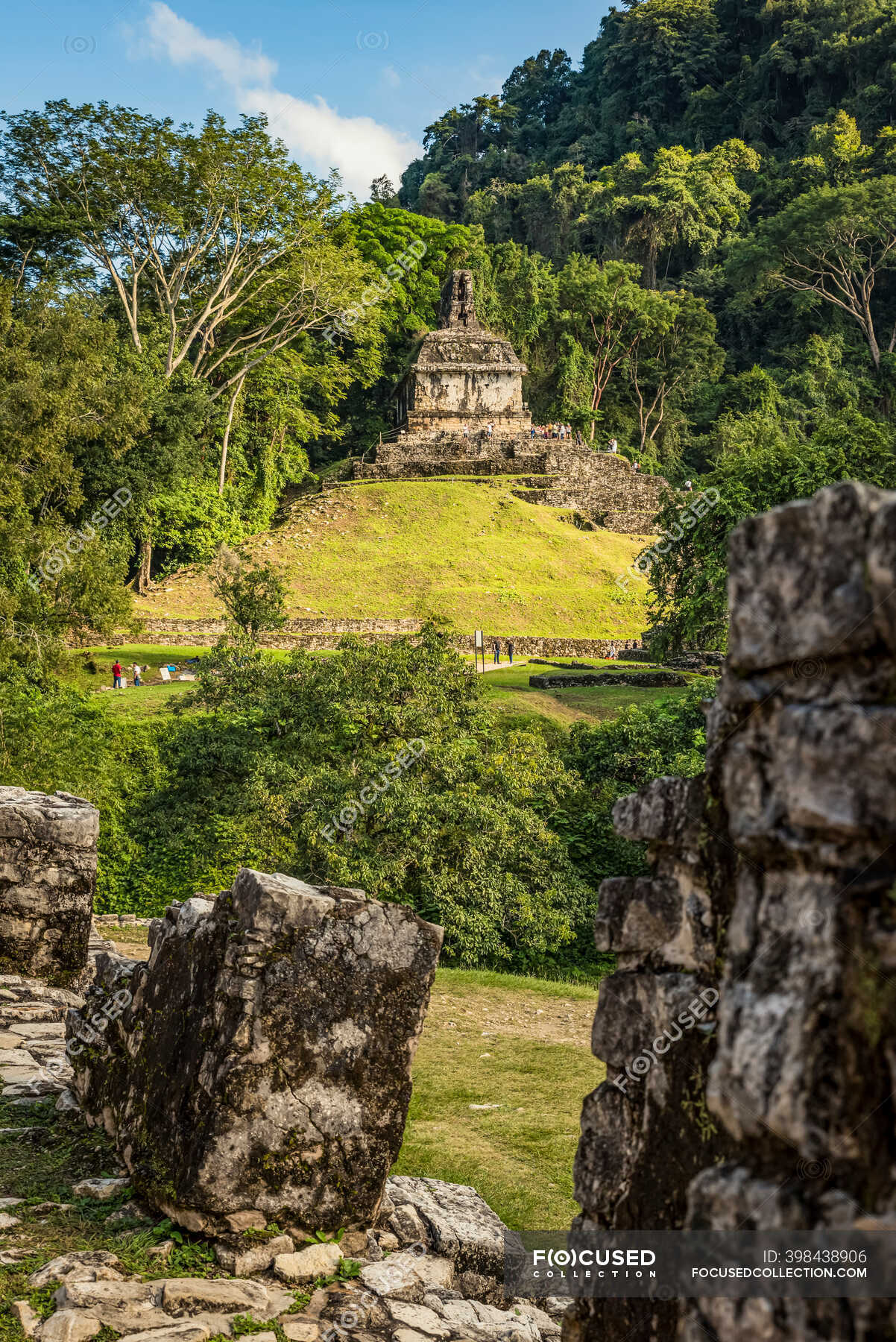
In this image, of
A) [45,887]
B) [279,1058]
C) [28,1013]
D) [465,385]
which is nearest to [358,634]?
[45,887]

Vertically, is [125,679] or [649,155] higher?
[649,155]

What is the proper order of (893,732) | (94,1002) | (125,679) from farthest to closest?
(125,679) → (94,1002) → (893,732)

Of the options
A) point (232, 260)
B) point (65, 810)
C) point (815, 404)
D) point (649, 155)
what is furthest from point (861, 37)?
point (65, 810)

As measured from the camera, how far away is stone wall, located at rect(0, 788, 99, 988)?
8367 millimetres

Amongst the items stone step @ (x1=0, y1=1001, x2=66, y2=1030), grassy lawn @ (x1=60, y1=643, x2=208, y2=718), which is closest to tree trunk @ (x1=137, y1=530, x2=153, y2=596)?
grassy lawn @ (x1=60, y1=643, x2=208, y2=718)

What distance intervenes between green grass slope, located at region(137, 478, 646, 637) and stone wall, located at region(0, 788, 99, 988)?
2189 cm

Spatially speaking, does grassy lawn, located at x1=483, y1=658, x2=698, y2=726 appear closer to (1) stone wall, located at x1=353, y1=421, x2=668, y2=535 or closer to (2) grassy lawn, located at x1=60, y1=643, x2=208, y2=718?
(2) grassy lawn, located at x1=60, y1=643, x2=208, y2=718

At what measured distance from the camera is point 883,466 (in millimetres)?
21594

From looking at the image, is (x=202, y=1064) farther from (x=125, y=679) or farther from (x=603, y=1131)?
(x=125, y=679)

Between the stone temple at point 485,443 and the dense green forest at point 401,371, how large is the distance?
9.16 feet

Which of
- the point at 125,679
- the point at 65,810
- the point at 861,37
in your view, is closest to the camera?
the point at 65,810

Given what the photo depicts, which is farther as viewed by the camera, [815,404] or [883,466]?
[815,404]

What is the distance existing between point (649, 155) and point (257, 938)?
3442 inches

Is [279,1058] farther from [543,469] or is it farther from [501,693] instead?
[543,469]
